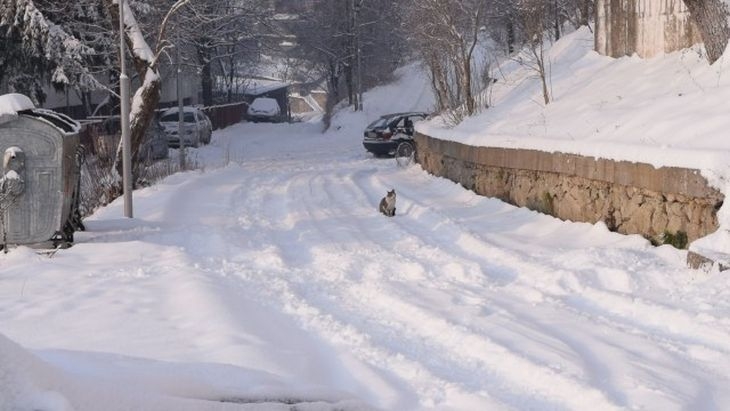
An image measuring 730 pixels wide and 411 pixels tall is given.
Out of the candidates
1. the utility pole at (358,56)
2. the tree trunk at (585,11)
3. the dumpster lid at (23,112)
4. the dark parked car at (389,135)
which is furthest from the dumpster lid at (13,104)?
the utility pole at (358,56)

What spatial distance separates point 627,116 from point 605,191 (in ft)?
5.50

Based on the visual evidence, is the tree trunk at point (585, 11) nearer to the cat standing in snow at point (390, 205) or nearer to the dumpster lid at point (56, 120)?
the cat standing in snow at point (390, 205)

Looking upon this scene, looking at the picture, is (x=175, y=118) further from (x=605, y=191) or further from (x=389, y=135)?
(x=605, y=191)

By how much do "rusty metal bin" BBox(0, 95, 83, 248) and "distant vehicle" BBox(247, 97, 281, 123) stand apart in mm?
49463

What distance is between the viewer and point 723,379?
21.7 feet

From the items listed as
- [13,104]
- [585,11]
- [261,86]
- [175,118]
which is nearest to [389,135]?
[585,11]

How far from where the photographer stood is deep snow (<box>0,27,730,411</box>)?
15.6ft

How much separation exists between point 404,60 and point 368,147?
30964 mm

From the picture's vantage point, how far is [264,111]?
6234 cm

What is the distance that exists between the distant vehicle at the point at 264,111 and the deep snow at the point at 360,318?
153 feet

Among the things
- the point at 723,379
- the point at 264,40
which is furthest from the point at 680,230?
the point at 264,40

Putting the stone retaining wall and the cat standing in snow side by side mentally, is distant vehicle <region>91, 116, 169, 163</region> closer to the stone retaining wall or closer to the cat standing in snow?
the stone retaining wall

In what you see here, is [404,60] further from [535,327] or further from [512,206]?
[535,327]

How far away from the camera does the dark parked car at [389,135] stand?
34312 millimetres
